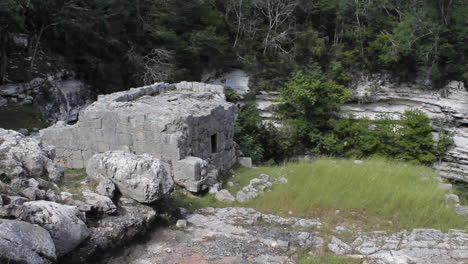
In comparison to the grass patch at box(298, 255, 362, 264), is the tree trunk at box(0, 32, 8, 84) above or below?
above

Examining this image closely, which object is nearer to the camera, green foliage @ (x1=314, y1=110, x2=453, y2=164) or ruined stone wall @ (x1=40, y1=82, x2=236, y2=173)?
ruined stone wall @ (x1=40, y1=82, x2=236, y2=173)

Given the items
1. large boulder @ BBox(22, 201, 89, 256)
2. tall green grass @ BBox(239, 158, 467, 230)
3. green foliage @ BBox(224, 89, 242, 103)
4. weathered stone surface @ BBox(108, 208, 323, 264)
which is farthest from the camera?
green foliage @ BBox(224, 89, 242, 103)

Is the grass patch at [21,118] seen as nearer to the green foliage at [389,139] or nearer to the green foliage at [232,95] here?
the green foliage at [232,95]

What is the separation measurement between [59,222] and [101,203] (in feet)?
3.83

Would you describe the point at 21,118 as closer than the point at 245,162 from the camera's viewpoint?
No

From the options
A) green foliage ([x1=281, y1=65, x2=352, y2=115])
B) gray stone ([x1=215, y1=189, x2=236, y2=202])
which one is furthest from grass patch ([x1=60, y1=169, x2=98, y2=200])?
green foliage ([x1=281, y1=65, x2=352, y2=115])

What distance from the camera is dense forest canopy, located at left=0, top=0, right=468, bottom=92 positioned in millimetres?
18719

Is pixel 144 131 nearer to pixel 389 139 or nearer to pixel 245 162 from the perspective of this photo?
pixel 245 162

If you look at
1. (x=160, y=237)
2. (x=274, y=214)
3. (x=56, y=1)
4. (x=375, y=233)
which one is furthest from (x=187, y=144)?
(x=56, y=1)

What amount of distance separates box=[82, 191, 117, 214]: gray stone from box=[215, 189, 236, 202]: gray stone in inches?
122

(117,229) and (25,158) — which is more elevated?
(25,158)

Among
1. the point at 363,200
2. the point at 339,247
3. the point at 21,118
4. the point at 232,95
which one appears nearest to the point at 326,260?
the point at 339,247

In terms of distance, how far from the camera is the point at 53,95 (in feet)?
55.5

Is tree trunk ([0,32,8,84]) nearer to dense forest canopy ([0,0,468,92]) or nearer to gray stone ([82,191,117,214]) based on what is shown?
dense forest canopy ([0,0,468,92])
